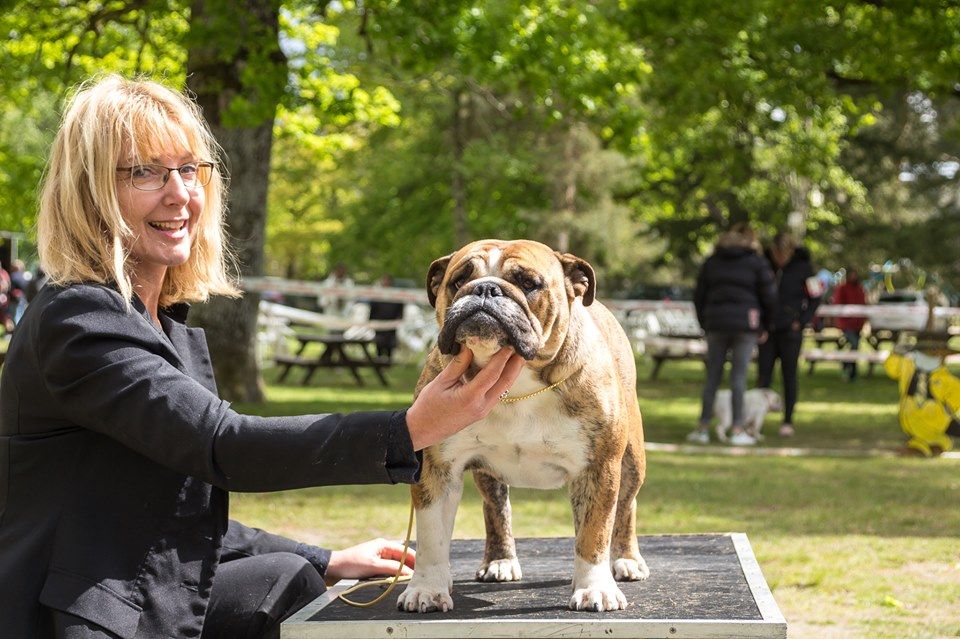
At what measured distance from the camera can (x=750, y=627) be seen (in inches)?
124

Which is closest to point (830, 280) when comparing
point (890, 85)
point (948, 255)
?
point (948, 255)

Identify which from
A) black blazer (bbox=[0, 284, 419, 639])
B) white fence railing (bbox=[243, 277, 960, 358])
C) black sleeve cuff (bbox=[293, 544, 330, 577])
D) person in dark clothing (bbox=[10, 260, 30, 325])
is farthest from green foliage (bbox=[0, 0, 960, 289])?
white fence railing (bbox=[243, 277, 960, 358])

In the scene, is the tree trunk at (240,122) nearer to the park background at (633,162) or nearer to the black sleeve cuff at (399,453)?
the park background at (633,162)

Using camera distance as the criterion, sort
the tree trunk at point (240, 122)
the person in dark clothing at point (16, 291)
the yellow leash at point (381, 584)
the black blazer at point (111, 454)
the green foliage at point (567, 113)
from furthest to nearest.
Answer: the person in dark clothing at point (16, 291) → the green foliage at point (567, 113) → the tree trunk at point (240, 122) → the yellow leash at point (381, 584) → the black blazer at point (111, 454)

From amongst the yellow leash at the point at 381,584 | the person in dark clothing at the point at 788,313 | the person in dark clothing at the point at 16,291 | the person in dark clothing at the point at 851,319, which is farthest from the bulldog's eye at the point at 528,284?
the person in dark clothing at the point at 16,291

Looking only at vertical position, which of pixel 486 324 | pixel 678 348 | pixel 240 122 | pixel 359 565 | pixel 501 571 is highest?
pixel 240 122

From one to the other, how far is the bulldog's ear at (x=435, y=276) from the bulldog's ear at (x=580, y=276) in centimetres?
37

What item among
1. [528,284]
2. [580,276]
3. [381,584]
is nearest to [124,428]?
[528,284]

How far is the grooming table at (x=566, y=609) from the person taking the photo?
10.6ft

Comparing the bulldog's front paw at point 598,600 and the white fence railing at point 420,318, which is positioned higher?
the bulldog's front paw at point 598,600

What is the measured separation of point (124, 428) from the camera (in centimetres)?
296

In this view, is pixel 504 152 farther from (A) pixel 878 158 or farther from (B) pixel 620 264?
(A) pixel 878 158

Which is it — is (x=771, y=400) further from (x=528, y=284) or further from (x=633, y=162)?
(x=633, y=162)

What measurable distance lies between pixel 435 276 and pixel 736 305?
1015cm
